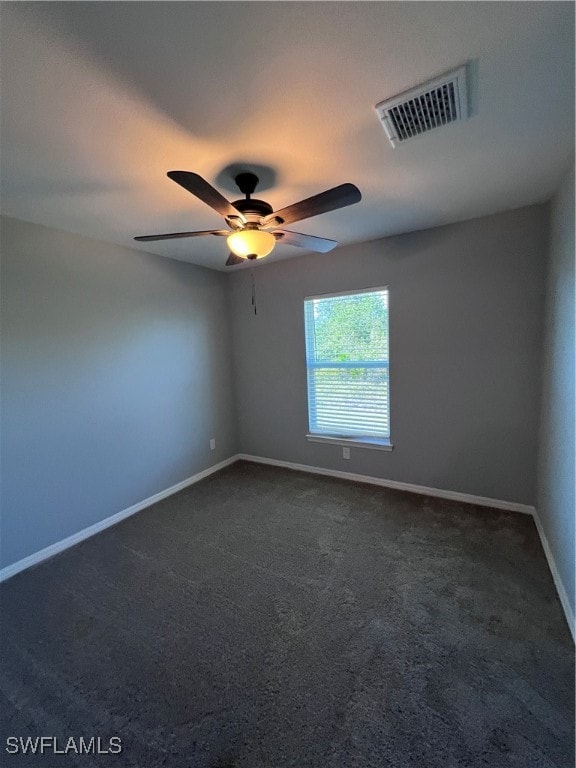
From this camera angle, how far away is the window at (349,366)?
324 cm

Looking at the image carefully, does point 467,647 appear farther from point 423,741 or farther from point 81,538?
point 81,538

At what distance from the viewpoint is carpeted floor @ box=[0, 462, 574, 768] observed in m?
1.23

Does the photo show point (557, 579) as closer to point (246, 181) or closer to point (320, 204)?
point (320, 204)

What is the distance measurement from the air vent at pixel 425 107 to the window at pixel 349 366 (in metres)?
1.70

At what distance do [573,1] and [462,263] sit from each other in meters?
1.90

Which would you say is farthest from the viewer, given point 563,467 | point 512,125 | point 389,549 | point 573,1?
point 389,549

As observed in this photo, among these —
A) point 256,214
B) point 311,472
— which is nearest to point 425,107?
point 256,214

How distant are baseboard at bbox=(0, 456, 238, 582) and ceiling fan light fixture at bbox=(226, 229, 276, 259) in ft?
8.40

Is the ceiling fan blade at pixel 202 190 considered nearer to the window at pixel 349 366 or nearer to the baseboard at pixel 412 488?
the window at pixel 349 366

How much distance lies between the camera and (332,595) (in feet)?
6.37

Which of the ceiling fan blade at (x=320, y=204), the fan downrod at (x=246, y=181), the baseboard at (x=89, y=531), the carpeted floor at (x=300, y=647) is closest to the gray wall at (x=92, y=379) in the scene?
the baseboard at (x=89, y=531)

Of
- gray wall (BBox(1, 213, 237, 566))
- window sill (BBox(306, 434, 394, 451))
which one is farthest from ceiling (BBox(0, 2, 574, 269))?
window sill (BBox(306, 434, 394, 451))

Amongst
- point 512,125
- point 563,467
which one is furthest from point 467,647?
point 512,125

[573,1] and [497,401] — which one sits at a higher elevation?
[573,1]
